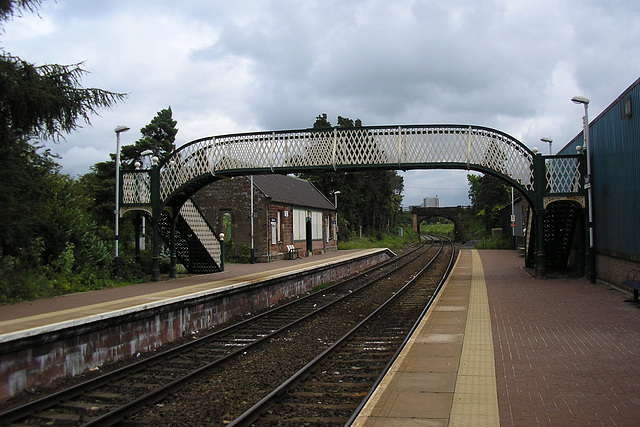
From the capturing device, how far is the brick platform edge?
7172 mm

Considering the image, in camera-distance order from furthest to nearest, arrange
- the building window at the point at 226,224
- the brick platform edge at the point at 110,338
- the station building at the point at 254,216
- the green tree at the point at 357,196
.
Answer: the green tree at the point at 357,196 → the building window at the point at 226,224 → the station building at the point at 254,216 → the brick platform edge at the point at 110,338

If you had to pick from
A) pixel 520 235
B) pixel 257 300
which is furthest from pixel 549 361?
pixel 520 235

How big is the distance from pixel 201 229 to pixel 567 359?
571 inches

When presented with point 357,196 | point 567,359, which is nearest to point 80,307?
point 567,359

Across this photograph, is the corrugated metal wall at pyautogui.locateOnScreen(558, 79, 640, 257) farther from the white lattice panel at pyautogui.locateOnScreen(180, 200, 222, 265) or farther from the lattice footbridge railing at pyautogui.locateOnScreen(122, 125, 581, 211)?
the white lattice panel at pyautogui.locateOnScreen(180, 200, 222, 265)

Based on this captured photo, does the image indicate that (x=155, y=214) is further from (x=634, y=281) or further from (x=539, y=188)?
(x=634, y=281)

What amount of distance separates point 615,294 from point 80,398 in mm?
12010

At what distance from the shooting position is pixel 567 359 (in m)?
7.09

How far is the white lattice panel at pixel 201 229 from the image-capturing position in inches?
739

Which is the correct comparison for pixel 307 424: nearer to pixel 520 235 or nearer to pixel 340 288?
pixel 340 288

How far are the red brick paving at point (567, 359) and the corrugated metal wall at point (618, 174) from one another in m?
1.66

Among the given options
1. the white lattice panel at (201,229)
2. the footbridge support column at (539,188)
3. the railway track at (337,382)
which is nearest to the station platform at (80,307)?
the railway track at (337,382)

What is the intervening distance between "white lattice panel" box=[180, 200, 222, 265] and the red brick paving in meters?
10.5

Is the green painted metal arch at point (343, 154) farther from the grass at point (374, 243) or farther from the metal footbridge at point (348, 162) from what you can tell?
the grass at point (374, 243)
